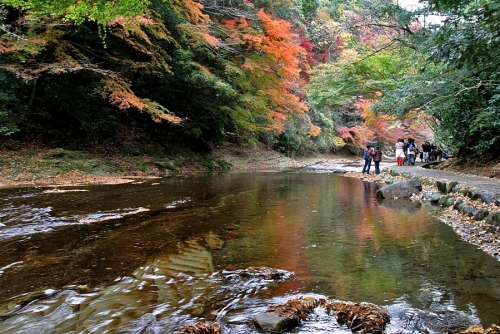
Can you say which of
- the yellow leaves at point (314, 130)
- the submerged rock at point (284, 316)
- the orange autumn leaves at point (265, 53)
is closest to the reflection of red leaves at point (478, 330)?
the submerged rock at point (284, 316)

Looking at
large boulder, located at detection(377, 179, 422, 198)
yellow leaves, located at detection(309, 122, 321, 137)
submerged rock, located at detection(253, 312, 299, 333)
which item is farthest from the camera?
yellow leaves, located at detection(309, 122, 321, 137)

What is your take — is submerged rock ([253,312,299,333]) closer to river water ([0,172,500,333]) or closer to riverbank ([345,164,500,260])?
river water ([0,172,500,333])

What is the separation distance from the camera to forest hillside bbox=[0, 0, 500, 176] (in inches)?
459

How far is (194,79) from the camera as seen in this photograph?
584 inches

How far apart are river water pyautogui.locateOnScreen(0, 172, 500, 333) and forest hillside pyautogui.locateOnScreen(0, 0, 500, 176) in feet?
18.2

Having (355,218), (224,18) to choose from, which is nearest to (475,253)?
(355,218)

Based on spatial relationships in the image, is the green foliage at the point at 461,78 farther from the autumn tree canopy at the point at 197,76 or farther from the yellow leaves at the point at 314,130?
the yellow leaves at the point at 314,130

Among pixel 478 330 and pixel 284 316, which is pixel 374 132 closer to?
pixel 478 330

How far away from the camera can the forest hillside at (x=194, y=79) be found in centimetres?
1166

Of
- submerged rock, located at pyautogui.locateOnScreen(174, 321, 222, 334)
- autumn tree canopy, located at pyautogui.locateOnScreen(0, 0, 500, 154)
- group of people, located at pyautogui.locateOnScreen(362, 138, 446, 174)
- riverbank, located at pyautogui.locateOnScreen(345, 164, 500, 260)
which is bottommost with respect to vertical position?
submerged rock, located at pyautogui.locateOnScreen(174, 321, 222, 334)

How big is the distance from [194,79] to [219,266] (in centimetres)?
1181

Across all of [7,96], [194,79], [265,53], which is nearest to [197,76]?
[194,79]

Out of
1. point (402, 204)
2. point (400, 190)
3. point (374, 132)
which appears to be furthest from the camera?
point (374, 132)

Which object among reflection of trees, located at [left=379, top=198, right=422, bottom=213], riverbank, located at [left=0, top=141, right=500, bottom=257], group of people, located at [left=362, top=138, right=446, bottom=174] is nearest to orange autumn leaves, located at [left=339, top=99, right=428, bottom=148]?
group of people, located at [left=362, top=138, right=446, bottom=174]
